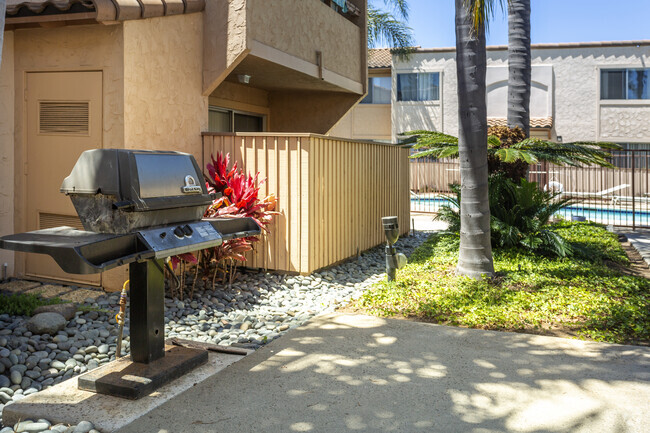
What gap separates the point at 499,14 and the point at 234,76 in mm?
4926

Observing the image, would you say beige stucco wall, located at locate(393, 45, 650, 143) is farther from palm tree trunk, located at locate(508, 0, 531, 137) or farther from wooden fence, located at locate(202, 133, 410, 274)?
wooden fence, located at locate(202, 133, 410, 274)

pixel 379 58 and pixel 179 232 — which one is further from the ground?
pixel 379 58

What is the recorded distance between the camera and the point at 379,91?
3000 centimetres

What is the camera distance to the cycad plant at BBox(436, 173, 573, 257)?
9.59m

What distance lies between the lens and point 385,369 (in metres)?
4.66

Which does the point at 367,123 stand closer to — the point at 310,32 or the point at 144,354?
the point at 310,32

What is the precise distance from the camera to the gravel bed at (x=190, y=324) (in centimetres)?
471

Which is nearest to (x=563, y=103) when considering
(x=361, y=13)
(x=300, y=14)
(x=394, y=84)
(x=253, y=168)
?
(x=394, y=84)

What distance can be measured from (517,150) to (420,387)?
19.6 feet

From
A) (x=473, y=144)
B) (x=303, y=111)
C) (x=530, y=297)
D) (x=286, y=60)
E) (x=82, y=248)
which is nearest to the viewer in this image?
(x=82, y=248)

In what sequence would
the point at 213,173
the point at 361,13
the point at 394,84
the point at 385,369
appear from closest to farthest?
the point at 385,369, the point at 213,173, the point at 361,13, the point at 394,84

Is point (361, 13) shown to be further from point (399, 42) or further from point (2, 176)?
point (399, 42)

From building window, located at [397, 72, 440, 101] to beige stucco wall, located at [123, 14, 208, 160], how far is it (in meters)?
21.6

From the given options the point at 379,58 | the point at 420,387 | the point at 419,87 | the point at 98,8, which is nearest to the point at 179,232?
the point at 420,387
